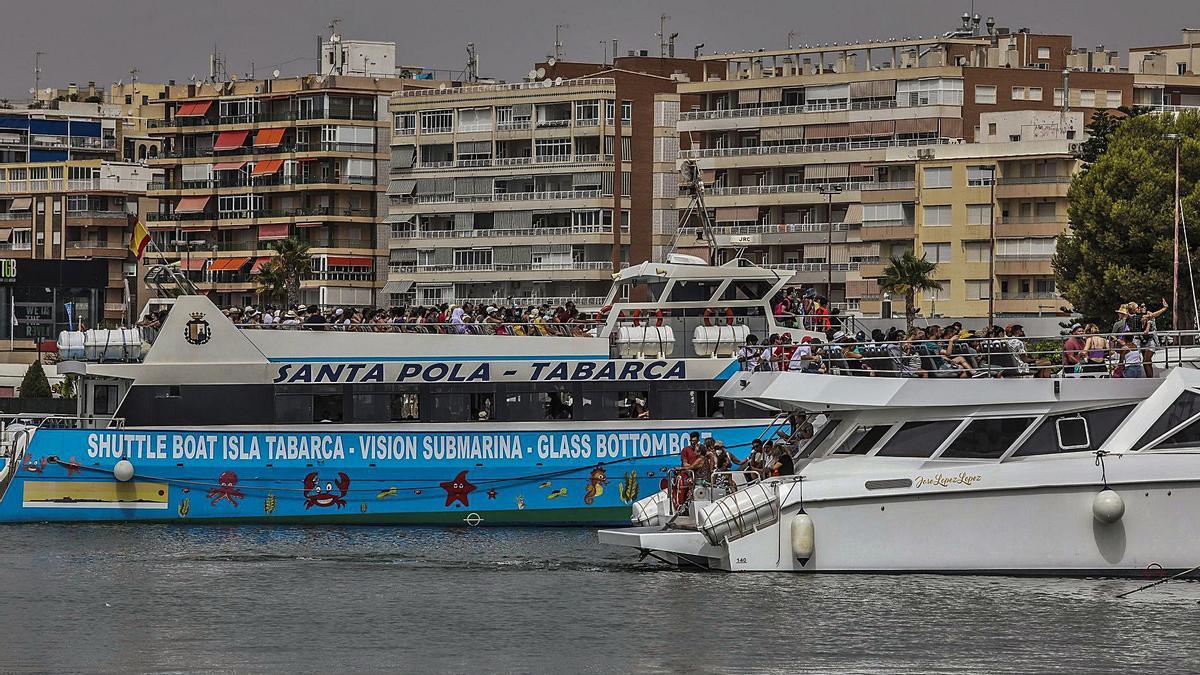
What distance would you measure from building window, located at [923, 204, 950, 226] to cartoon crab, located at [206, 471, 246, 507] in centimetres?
5214

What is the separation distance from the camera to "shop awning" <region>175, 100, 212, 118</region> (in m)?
110

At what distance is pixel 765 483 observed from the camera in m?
30.8

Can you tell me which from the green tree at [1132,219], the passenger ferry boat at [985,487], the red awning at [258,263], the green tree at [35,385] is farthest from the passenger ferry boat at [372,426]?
the red awning at [258,263]

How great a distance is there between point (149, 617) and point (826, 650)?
32.4 feet

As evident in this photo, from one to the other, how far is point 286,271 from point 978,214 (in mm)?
Answer: 33803

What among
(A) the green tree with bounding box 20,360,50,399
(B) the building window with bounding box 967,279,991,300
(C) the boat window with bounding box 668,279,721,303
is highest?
(B) the building window with bounding box 967,279,991,300

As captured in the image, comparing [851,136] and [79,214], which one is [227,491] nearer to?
[851,136]

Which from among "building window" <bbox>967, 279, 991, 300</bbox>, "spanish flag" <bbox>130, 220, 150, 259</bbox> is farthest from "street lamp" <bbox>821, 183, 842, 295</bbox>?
"spanish flag" <bbox>130, 220, 150, 259</bbox>

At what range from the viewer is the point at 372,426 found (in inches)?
1593

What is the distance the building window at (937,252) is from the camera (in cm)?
8725

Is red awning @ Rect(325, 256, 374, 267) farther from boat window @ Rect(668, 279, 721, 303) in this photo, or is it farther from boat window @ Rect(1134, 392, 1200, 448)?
boat window @ Rect(1134, 392, 1200, 448)

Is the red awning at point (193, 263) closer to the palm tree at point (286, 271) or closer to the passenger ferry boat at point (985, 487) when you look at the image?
the palm tree at point (286, 271)

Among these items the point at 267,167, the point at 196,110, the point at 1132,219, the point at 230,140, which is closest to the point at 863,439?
the point at 1132,219

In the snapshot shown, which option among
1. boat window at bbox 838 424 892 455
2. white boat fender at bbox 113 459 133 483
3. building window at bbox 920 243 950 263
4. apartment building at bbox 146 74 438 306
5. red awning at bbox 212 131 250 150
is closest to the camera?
boat window at bbox 838 424 892 455
